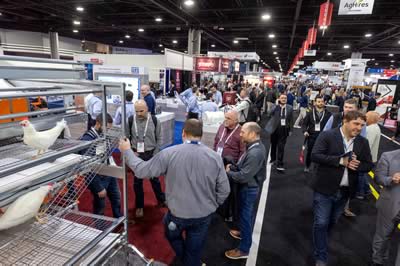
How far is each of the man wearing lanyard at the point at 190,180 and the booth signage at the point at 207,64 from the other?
30.1 feet

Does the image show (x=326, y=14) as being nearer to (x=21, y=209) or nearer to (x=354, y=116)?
(x=354, y=116)

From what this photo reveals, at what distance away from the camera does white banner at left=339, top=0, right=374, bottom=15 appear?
526 centimetres

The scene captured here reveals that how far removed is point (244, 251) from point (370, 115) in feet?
10.3

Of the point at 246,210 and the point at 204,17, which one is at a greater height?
the point at 204,17

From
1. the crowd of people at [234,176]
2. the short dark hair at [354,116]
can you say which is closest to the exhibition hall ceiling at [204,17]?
the crowd of people at [234,176]

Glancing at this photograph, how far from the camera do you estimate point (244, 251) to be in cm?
291

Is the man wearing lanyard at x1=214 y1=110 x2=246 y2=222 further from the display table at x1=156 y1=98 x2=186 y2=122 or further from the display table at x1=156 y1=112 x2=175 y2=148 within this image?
the display table at x1=156 y1=98 x2=186 y2=122

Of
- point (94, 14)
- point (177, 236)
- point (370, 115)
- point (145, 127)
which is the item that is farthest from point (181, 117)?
point (94, 14)

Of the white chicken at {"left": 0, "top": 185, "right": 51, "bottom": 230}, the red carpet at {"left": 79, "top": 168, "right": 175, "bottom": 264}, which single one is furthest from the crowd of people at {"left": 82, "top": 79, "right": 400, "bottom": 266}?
the white chicken at {"left": 0, "top": 185, "right": 51, "bottom": 230}

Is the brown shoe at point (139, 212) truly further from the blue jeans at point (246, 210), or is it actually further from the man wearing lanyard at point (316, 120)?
the man wearing lanyard at point (316, 120)

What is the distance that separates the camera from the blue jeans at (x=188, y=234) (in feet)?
6.81

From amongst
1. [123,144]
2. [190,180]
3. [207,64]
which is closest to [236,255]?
[190,180]

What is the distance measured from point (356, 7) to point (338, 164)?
4.70m

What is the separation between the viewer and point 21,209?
1099 millimetres
